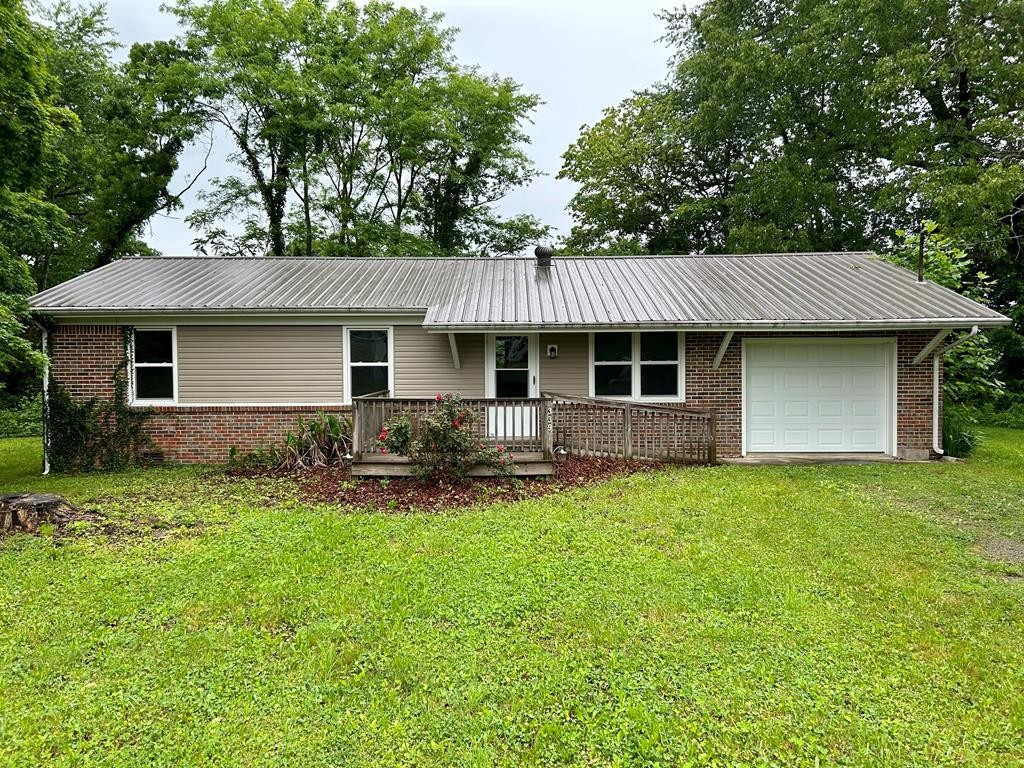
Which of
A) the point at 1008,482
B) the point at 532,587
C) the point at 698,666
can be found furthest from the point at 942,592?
the point at 1008,482

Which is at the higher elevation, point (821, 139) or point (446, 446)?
point (821, 139)

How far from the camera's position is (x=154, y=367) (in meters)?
9.40

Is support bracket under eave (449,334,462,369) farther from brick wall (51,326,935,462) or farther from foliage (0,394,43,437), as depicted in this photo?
Answer: foliage (0,394,43,437)

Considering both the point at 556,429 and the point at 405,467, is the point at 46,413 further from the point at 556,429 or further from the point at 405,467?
the point at 556,429

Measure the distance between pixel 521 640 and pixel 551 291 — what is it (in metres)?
7.79

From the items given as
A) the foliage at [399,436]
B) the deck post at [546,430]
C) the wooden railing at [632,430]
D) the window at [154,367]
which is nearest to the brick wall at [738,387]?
the wooden railing at [632,430]

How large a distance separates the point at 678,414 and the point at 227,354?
807cm

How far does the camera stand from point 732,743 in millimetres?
2453

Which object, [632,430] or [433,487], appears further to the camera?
[632,430]

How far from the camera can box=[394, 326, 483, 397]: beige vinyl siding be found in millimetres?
9531

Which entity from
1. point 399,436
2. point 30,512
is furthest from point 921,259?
point 30,512

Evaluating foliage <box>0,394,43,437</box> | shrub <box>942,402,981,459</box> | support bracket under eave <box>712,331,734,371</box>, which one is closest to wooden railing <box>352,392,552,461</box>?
support bracket under eave <box>712,331,734,371</box>

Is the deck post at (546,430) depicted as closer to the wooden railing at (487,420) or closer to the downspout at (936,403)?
the wooden railing at (487,420)

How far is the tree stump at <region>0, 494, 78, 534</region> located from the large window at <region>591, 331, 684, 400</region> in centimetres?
772
